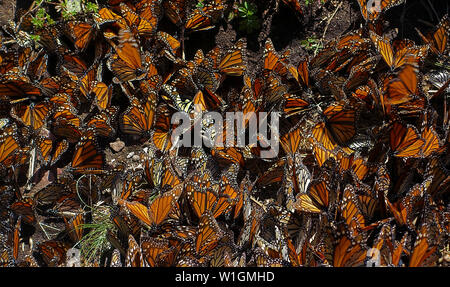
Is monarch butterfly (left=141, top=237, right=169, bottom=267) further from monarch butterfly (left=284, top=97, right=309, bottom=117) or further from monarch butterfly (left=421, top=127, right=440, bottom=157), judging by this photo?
monarch butterfly (left=421, top=127, right=440, bottom=157)

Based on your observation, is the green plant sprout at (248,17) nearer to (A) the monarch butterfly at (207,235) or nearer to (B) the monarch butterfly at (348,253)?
(A) the monarch butterfly at (207,235)

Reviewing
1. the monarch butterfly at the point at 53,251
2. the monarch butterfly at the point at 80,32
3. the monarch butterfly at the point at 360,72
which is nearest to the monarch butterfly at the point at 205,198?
the monarch butterfly at the point at 53,251

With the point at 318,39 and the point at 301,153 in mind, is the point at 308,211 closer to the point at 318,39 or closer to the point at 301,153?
the point at 301,153

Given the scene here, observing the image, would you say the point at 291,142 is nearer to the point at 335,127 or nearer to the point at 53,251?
the point at 335,127

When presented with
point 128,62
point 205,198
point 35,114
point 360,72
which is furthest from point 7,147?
point 360,72

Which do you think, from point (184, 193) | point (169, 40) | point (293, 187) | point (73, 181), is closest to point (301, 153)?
point (293, 187)
